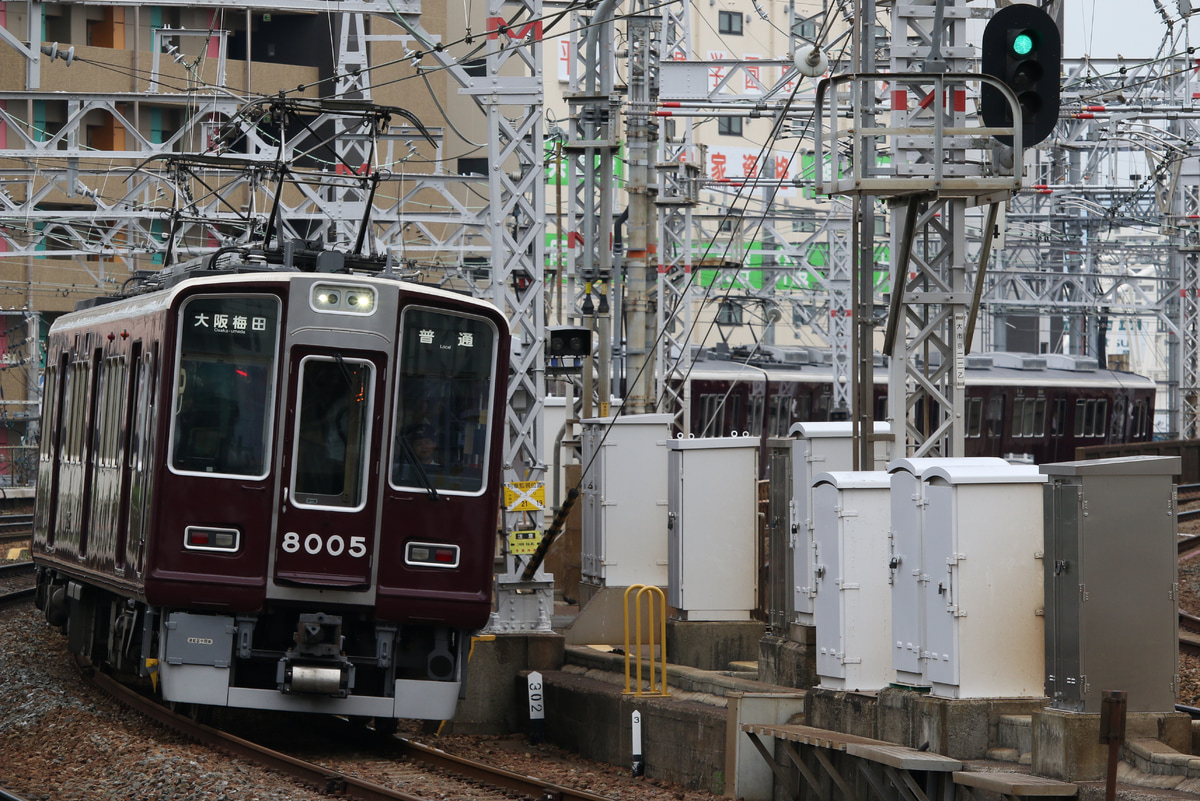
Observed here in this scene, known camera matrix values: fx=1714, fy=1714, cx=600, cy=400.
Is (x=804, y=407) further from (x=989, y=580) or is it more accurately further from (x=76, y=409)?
(x=989, y=580)

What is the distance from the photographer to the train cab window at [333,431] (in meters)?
10.4

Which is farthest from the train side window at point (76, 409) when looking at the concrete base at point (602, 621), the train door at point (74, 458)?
the concrete base at point (602, 621)

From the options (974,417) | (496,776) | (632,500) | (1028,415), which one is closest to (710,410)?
(974,417)

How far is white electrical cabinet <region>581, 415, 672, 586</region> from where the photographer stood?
1501cm

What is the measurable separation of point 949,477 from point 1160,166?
29.0 m

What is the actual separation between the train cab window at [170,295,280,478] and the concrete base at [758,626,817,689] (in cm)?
349

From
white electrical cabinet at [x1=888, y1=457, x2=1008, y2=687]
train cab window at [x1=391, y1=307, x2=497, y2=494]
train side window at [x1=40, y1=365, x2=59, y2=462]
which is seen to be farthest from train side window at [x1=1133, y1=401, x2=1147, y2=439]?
white electrical cabinet at [x1=888, y1=457, x2=1008, y2=687]

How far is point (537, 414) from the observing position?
14234 mm

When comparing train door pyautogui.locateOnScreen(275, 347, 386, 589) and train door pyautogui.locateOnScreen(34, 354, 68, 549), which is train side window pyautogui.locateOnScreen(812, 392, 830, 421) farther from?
train door pyautogui.locateOnScreen(275, 347, 386, 589)

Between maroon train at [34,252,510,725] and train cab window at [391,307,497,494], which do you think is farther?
train cab window at [391,307,497,494]

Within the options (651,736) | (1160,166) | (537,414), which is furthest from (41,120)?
(651,736)

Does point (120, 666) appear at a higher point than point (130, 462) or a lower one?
lower

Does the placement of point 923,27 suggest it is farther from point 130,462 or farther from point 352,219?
point 352,219

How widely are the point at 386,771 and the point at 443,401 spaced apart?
228 cm
